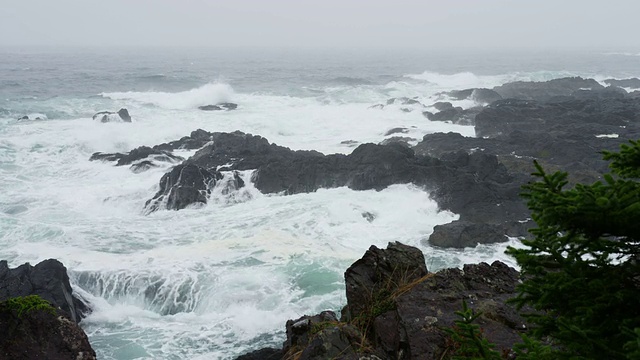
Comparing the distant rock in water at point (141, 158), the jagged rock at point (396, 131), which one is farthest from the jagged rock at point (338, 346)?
the jagged rock at point (396, 131)

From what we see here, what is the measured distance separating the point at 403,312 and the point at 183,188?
14574 mm

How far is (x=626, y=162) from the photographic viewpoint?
2703 mm

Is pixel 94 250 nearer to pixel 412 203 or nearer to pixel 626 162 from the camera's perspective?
pixel 412 203

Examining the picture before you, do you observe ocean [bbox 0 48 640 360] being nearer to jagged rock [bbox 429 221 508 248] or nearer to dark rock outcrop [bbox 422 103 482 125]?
jagged rock [bbox 429 221 508 248]

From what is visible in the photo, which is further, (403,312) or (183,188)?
(183,188)

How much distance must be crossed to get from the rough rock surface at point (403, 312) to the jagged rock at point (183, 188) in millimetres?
12519

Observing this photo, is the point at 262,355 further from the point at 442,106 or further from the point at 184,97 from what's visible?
the point at 184,97

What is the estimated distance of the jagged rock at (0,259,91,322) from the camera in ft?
33.3

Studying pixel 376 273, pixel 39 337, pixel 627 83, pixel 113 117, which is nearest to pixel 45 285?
pixel 39 337

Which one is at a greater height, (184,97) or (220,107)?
(184,97)

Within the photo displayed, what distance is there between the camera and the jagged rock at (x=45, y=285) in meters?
10.1

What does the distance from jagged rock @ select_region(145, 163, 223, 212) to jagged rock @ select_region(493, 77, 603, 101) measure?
122 ft

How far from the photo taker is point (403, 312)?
18.0 feet

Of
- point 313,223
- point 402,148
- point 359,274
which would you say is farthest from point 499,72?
point 359,274
